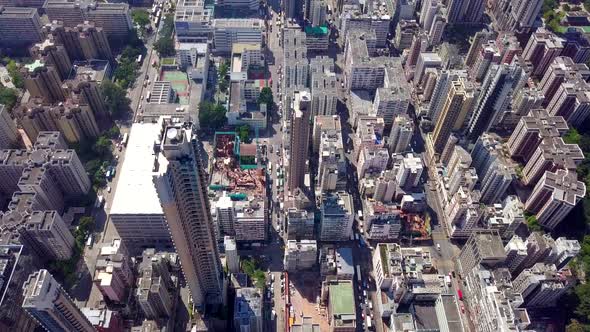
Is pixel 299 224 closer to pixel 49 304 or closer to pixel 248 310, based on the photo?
pixel 248 310

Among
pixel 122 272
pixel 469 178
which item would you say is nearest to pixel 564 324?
pixel 469 178

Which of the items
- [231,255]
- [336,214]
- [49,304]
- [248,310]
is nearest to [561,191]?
[336,214]

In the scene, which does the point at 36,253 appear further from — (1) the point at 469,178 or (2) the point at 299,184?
(1) the point at 469,178

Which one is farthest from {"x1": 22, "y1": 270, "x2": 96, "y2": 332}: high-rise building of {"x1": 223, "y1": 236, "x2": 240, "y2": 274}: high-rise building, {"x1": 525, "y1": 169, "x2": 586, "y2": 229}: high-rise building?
{"x1": 525, "y1": 169, "x2": 586, "y2": 229}: high-rise building

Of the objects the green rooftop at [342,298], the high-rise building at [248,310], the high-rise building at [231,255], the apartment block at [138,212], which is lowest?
the high-rise building at [248,310]

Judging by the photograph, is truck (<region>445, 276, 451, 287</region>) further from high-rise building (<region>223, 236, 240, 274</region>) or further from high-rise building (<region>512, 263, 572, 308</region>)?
high-rise building (<region>223, 236, 240, 274</region>)

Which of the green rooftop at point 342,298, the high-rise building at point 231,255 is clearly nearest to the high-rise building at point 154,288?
the high-rise building at point 231,255

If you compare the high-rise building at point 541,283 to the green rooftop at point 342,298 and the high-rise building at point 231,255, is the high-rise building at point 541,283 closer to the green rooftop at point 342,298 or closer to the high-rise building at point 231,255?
the green rooftop at point 342,298
